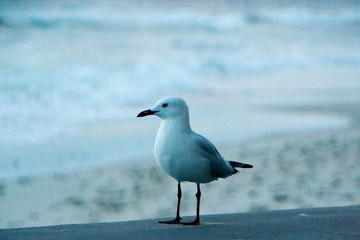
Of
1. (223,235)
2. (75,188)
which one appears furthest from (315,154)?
(223,235)

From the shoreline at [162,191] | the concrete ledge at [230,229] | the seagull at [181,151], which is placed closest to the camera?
the concrete ledge at [230,229]

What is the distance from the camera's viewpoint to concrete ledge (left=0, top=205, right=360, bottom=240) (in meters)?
3.84

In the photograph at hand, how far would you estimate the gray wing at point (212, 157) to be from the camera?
4.30m

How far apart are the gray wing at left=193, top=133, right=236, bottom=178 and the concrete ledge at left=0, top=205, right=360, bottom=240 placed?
0.98ft

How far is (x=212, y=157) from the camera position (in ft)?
14.3

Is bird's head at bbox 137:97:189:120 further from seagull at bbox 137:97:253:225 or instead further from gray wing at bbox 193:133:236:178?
gray wing at bbox 193:133:236:178

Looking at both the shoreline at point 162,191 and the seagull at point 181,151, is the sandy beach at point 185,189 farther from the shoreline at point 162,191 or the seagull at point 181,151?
the seagull at point 181,151

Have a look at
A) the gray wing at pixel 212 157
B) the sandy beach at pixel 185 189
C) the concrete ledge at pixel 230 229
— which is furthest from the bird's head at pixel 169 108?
the sandy beach at pixel 185 189

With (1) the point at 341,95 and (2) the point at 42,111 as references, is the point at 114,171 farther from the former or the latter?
(1) the point at 341,95

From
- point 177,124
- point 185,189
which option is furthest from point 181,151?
point 185,189

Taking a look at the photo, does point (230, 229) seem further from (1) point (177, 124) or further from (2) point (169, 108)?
(2) point (169, 108)

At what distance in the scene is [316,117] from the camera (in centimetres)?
1160

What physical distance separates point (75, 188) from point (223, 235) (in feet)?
10.9

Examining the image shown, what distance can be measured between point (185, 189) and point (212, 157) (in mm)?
2334
